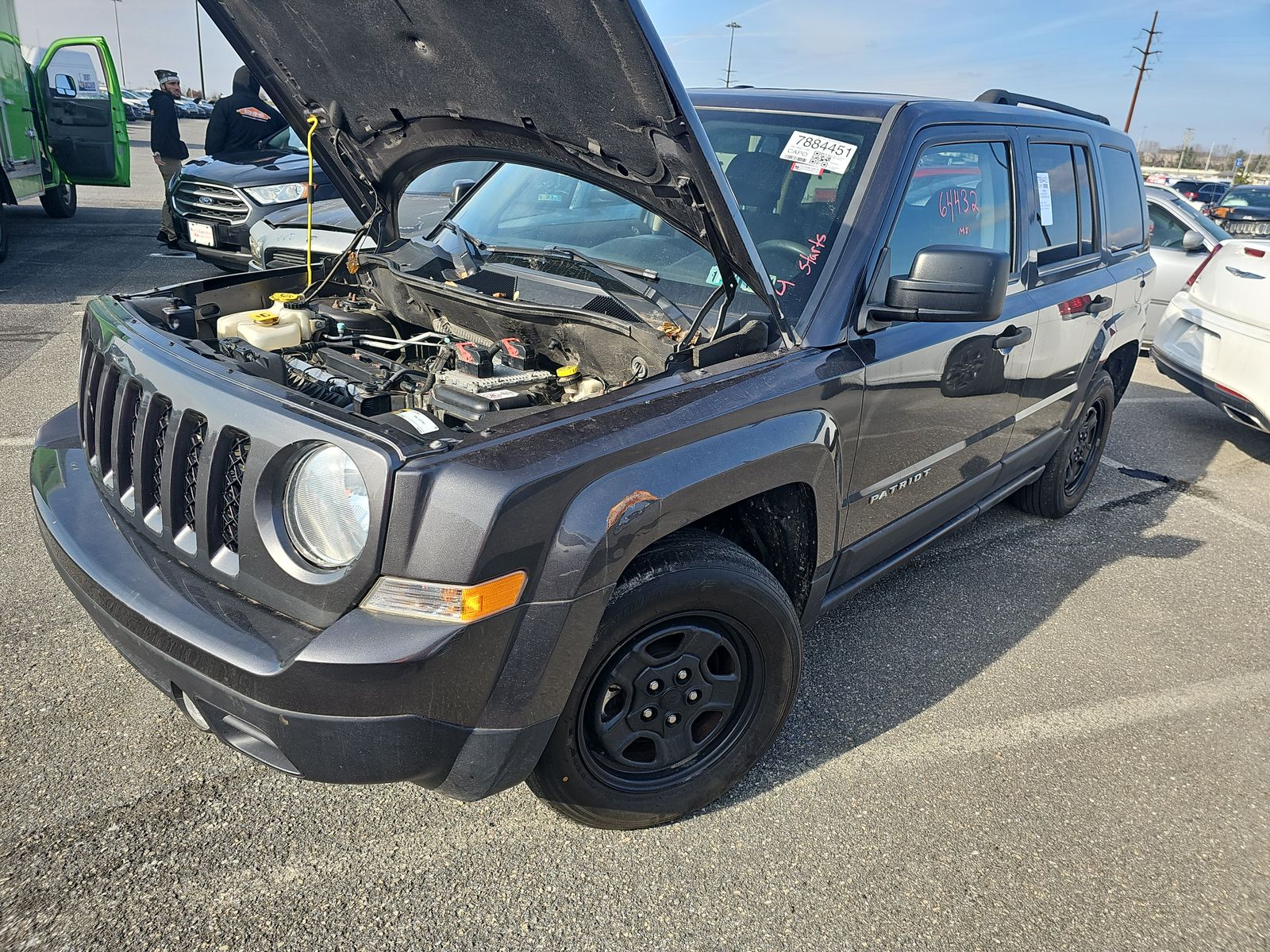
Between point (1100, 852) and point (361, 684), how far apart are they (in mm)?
2037

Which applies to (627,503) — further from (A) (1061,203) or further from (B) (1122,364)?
(B) (1122,364)

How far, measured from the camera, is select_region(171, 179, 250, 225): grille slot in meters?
7.81

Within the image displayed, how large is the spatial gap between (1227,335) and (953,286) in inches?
177

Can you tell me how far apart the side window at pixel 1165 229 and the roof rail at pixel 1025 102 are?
4.40 meters

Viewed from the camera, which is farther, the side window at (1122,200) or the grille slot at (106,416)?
the side window at (1122,200)

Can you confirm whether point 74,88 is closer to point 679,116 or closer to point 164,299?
point 164,299

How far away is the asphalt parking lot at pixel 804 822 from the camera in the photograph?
2080 millimetres

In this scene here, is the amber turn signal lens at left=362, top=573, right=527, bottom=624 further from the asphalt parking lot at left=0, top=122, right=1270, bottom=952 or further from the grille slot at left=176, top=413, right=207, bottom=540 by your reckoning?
the asphalt parking lot at left=0, top=122, right=1270, bottom=952

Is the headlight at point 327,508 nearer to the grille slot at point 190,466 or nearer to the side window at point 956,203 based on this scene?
the grille slot at point 190,466

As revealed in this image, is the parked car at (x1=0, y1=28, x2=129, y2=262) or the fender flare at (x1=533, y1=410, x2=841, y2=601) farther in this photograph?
the parked car at (x1=0, y1=28, x2=129, y2=262)

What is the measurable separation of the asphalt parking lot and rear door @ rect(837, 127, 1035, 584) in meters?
0.57

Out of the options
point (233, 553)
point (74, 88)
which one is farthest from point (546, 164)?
point (74, 88)

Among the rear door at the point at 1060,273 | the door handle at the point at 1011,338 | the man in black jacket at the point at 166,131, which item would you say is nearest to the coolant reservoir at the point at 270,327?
the door handle at the point at 1011,338

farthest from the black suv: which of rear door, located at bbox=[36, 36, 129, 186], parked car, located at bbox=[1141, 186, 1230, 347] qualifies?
rear door, located at bbox=[36, 36, 129, 186]
